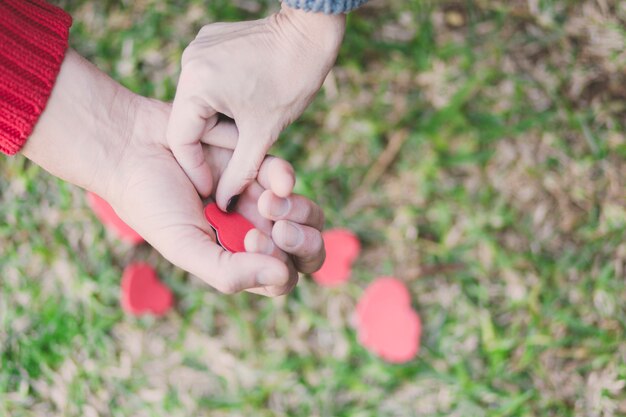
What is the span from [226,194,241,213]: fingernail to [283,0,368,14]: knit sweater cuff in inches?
17.2

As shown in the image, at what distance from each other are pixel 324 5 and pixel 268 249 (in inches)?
20.0

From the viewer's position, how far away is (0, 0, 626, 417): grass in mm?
2133

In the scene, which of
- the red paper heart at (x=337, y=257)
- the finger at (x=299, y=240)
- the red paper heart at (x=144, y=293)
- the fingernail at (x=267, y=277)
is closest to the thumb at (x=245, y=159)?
the finger at (x=299, y=240)

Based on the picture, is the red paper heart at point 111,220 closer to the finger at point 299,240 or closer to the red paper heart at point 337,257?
the red paper heart at point 337,257

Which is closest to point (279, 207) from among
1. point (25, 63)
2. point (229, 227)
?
point (229, 227)

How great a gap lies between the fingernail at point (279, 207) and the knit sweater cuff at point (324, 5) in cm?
40

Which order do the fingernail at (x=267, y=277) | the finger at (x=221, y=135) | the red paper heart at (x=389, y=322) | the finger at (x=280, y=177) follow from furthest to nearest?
1. the red paper heart at (x=389, y=322)
2. the finger at (x=221, y=135)
3. the finger at (x=280, y=177)
4. the fingernail at (x=267, y=277)

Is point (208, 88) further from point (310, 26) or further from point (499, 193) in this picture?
point (499, 193)

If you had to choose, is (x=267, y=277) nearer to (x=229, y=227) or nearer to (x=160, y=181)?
(x=229, y=227)

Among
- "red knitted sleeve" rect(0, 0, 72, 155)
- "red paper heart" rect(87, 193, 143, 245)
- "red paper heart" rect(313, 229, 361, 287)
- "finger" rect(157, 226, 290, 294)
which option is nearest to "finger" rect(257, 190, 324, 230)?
"finger" rect(157, 226, 290, 294)

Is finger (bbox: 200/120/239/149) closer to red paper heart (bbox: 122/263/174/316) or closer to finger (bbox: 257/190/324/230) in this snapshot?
finger (bbox: 257/190/324/230)

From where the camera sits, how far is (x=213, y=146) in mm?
1567

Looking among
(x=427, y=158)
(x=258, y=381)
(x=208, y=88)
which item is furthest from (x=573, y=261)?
(x=208, y=88)

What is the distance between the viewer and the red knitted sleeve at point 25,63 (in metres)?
1.46
